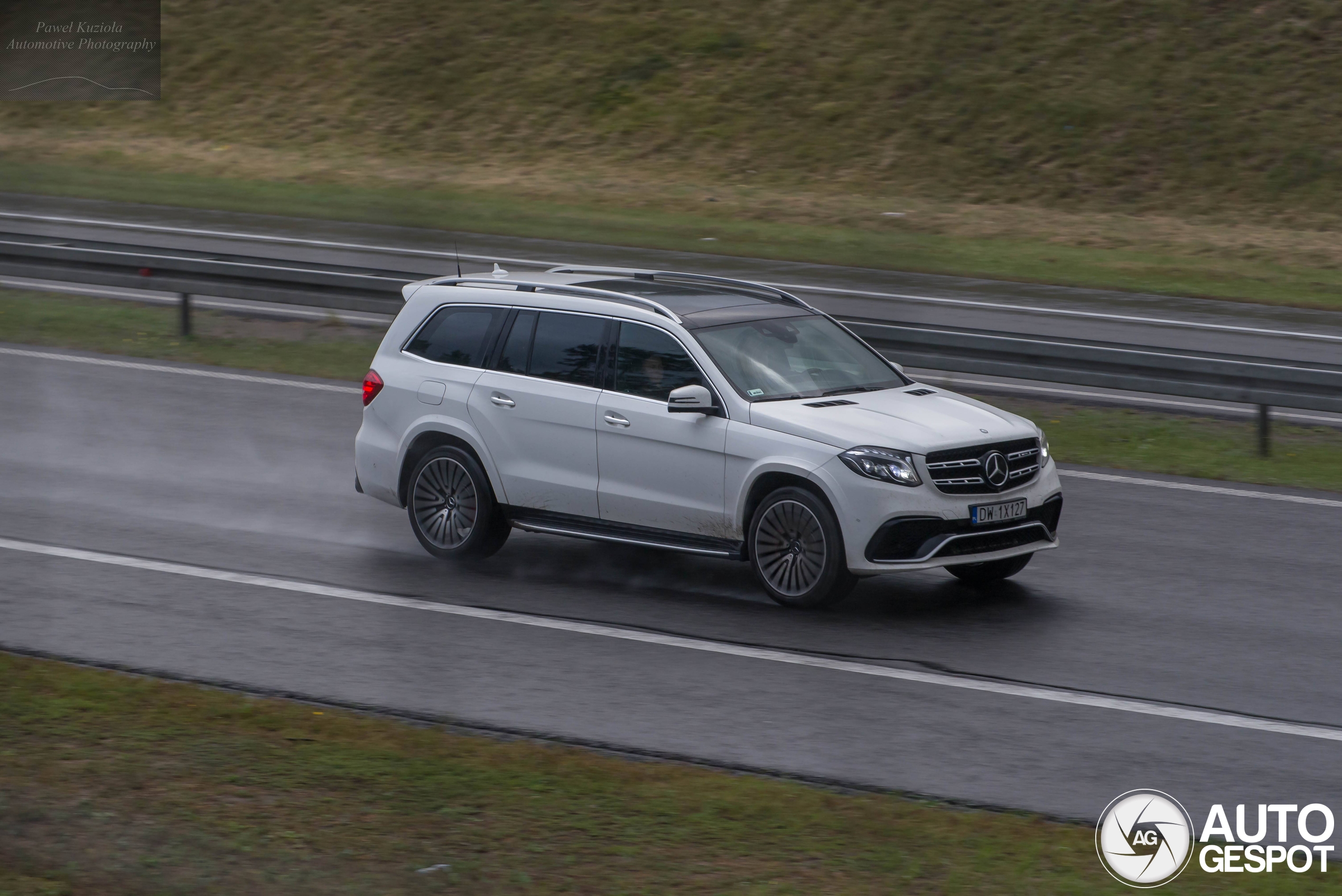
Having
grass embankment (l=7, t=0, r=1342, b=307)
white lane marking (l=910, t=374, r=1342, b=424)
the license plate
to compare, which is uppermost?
grass embankment (l=7, t=0, r=1342, b=307)

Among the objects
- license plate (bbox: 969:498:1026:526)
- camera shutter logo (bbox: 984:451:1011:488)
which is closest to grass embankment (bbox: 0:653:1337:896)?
license plate (bbox: 969:498:1026:526)

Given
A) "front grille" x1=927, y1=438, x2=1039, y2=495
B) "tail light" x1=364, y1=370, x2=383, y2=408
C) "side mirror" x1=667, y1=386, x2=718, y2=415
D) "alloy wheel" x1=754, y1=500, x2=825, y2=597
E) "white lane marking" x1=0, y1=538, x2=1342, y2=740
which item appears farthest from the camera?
"tail light" x1=364, y1=370, x2=383, y2=408

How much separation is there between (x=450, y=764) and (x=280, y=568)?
361 cm

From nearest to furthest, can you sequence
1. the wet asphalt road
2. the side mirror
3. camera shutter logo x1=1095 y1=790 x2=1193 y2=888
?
camera shutter logo x1=1095 y1=790 x2=1193 y2=888 → the wet asphalt road → the side mirror

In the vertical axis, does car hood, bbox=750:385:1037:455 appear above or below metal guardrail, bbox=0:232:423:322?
below

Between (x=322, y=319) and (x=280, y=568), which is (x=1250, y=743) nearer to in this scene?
(x=280, y=568)

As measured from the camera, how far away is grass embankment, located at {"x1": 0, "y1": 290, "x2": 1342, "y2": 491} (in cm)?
1341

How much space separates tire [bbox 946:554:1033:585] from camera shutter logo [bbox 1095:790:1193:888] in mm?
3189

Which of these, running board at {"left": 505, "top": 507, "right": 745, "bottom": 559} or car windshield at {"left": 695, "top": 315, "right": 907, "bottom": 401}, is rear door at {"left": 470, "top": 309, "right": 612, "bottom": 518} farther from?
car windshield at {"left": 695, "top": 315, "right": 907, "bottom": 401}

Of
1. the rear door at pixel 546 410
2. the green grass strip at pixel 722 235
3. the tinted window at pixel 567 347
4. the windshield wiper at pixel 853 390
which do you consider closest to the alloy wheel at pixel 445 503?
the rear door at pixel 546 410

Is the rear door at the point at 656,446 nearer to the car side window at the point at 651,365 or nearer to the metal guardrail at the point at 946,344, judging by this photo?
the car side window at the point at 651,365

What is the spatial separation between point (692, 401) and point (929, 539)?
1498mm

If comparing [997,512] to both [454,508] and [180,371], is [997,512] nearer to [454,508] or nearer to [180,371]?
[454,508]

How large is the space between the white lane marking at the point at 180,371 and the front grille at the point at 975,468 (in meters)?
7.61
